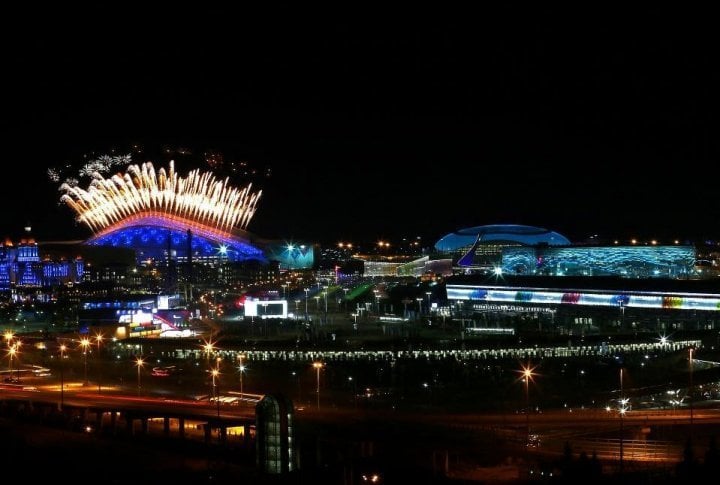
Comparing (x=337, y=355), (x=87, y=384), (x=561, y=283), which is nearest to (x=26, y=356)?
(x=87, y=384)

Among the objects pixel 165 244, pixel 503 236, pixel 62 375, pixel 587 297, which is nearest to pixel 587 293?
pixel 587 297

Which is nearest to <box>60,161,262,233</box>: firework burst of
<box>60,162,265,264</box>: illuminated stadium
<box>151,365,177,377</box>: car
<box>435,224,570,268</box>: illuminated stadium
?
<box>60,162,265,264</box>: illuminated stadium

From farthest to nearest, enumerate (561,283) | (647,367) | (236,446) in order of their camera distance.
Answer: (561,283) → (647,367) → (236,446)

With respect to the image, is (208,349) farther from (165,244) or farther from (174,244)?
(165,244)

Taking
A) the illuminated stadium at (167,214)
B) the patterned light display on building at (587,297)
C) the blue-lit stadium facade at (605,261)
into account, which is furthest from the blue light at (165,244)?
the patterned light display on building at (587,297)

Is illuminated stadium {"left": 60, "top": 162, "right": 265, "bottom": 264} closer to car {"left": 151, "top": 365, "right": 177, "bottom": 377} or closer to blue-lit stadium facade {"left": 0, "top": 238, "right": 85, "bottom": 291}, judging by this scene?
blue-lit stadium facade {"left": 0, "top": 238, "right": 85, "bottom": 291}

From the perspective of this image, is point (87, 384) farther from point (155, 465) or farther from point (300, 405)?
A: point (155, 465)
